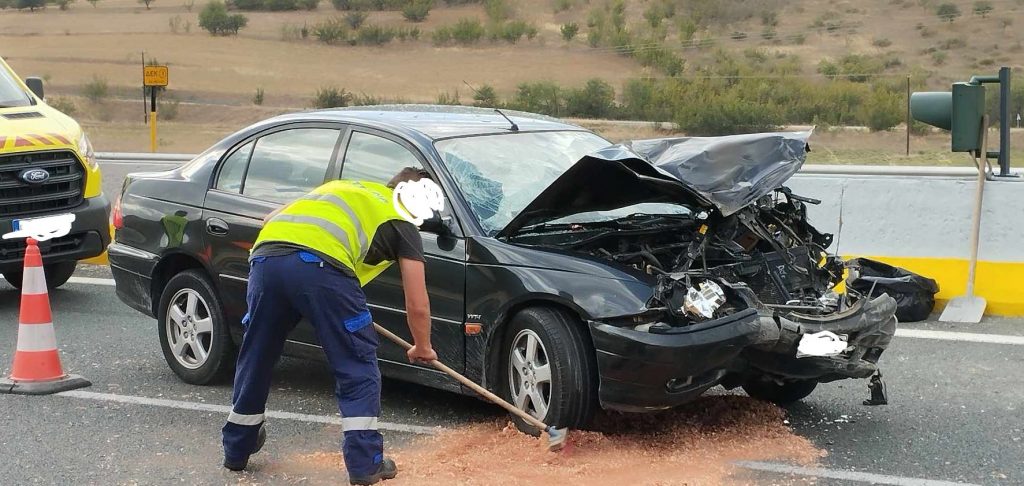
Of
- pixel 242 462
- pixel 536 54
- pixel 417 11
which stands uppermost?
pixel 417 11

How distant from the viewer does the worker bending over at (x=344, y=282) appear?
14.8 feet

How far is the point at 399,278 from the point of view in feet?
18.3

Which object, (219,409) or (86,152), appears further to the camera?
(86,152)

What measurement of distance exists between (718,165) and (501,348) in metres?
1.37

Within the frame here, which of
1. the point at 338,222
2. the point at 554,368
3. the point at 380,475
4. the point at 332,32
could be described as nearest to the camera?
the point at 338,222

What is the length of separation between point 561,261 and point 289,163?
1873 mm

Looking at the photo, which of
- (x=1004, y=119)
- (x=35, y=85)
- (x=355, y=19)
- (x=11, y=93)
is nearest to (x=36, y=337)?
(x=11, y=93)

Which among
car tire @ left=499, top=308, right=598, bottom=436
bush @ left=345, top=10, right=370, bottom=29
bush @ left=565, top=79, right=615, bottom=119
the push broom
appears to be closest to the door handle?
the push broom

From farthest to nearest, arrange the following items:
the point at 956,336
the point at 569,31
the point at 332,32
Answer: the point at 332,32, the point at 569,31, the point at 956,336

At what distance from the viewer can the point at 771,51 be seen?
35062mm

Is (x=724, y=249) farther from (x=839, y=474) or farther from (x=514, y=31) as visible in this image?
(x=514, y=31)

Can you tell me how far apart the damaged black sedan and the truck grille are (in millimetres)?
2515

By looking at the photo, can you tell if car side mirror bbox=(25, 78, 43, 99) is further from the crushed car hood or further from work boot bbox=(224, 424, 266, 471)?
the crushed car hood

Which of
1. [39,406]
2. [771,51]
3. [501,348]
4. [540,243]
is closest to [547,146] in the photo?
[540,243]
